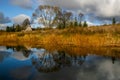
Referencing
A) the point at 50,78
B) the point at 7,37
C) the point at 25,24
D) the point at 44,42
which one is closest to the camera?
the point at 50,78

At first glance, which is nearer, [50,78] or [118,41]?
[50,78]

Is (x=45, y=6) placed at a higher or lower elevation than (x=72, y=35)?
higher

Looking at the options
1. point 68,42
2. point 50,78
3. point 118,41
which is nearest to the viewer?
point 50,78

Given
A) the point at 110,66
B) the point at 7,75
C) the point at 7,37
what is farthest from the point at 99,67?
the point at 7,37

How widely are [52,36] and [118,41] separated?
31.1 ft

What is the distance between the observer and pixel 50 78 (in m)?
12.4

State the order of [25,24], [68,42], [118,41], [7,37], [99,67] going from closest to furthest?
1. [99,67]
2. [118,41]
3. [68,42]
4. [7,37]
5. [25,24]

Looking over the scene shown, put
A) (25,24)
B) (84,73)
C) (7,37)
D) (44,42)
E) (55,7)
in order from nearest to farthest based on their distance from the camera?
(84,73) → (44,42) → (7,37) → (55,7) → (25,24)

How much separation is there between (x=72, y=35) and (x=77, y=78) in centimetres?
1876

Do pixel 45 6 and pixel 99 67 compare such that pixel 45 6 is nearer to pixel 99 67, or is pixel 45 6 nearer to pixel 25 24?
pixel 25 24

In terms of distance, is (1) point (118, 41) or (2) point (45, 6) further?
(2) point (45, 6)

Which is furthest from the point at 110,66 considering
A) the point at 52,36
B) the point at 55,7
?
the point at 55,7

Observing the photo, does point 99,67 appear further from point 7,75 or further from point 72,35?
point 72,35

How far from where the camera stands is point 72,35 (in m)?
31.0
